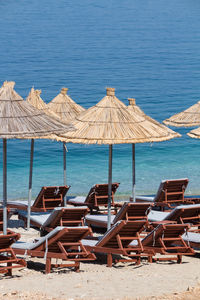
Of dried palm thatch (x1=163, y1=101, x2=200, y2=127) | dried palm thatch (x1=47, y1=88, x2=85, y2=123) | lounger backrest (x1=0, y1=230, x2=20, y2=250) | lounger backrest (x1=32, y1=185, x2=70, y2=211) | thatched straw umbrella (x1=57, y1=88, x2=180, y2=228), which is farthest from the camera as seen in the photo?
dried palm thatch (x1=163, y1=101, x2=200, y2=127)

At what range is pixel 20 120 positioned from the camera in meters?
7.35

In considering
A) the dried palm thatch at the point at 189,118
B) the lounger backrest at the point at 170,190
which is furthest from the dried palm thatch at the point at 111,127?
the dried palm thatch at the point at 189,118

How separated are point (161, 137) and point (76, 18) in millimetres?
38321

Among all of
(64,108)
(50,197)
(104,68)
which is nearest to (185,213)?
(50,197)

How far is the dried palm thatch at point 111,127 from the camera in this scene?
27.2 ft

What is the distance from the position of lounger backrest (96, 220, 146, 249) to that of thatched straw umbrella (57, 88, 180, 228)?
1.17 meters

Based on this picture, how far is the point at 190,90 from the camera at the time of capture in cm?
3578

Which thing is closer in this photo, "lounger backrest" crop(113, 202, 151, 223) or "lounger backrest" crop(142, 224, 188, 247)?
"lounger backrest" crop(142, 224, 188, 247)

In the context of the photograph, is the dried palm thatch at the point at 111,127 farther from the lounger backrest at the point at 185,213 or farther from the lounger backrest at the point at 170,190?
the lounger backrest at the point at 170,190

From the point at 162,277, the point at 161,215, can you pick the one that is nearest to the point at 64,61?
the point at 161,215

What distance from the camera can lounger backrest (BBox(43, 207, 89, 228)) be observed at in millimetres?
8469

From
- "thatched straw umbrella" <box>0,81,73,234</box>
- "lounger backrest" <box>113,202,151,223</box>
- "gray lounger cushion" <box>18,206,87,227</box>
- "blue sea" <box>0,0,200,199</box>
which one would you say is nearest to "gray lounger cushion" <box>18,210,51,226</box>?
"gray lounger cushion" <box>18,206,87,227</box>

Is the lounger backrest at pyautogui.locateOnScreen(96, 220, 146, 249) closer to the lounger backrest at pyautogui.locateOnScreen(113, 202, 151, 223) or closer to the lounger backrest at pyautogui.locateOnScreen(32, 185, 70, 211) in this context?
the lounger backrest at pyautogui.locateOnScreen(113, 202, 151, 223)

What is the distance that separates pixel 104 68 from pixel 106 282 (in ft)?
106
